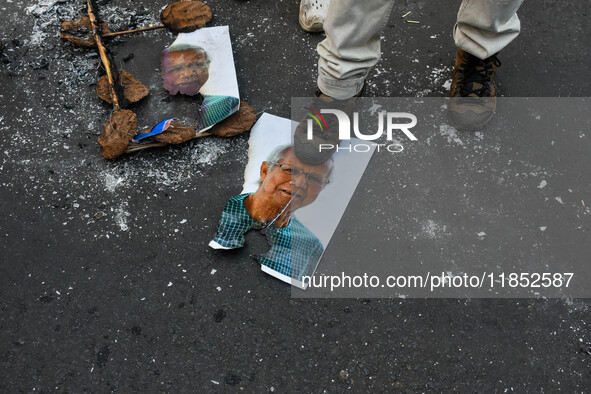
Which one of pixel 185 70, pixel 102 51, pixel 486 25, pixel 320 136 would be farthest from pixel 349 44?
pixel 102 51

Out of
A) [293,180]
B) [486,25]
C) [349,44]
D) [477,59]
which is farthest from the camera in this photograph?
[477,59]

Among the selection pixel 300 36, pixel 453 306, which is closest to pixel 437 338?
pixel 453 306

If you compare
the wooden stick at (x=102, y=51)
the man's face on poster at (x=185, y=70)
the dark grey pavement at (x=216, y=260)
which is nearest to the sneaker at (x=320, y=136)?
the dark grey pavement at (x=216, y=260)

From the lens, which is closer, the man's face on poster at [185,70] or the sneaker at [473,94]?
the sneaker at [473,94]

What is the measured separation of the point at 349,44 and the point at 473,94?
76 cm

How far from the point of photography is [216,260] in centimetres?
188

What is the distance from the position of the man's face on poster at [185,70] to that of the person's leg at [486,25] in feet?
4.05

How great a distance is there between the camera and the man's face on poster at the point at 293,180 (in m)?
2.00

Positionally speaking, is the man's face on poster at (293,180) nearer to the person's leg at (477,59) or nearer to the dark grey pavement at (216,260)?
the dark grey pavement at (216,260)

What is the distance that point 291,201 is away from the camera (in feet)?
6.54

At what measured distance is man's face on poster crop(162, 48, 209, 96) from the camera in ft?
7.64

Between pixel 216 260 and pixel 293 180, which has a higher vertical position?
pixel 293 180

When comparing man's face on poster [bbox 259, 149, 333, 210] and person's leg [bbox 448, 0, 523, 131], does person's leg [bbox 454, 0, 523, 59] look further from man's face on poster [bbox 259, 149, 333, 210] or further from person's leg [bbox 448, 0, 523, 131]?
man's face on poster [bbox 259, 149, 333, 210]

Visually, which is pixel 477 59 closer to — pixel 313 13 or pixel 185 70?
pixel 313 13
